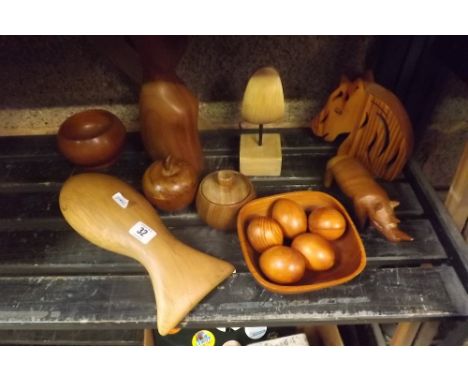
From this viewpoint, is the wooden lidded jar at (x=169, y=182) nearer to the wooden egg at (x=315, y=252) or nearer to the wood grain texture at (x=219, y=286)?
the wood grain texture at (x=219, y=286)

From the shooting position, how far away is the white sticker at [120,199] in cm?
56

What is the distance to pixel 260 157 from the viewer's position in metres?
0.68

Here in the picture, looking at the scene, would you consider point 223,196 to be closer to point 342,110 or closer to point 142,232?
point 142,232

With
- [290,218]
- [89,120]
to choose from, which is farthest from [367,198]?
[89,120]

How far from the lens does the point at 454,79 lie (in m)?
0.78

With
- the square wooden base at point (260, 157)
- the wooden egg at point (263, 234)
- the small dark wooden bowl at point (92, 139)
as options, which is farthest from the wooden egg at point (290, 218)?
the small dark wooden bowl at point (92, 139)

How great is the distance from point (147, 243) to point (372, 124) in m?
0.40

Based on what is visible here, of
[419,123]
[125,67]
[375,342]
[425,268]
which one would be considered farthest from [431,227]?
[125,67]

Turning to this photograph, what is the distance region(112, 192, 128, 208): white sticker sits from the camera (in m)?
0.56

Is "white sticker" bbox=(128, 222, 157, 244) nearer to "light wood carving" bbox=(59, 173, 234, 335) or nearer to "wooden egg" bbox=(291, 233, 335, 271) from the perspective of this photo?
"light wood carving" bbox=(59, 173, 234, 335)

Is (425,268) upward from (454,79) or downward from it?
downward

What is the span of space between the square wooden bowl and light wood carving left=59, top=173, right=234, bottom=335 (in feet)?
0.17
